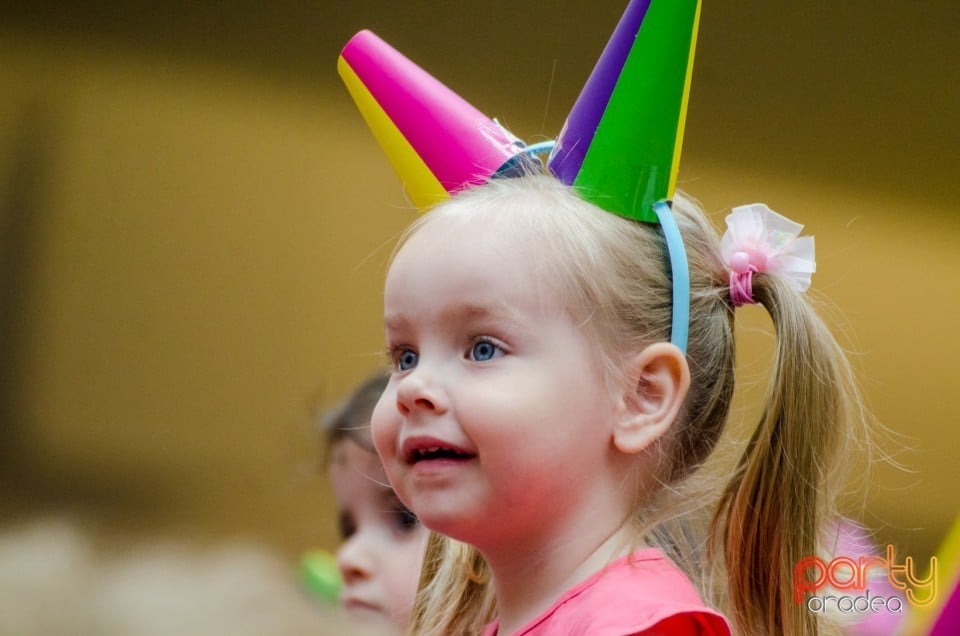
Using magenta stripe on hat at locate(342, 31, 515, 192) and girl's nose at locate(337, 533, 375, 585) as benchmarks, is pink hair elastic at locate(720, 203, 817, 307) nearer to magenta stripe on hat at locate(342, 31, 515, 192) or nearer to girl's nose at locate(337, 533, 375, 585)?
Result: magenta stripe on hat at locate(342, 31, 515, 192)

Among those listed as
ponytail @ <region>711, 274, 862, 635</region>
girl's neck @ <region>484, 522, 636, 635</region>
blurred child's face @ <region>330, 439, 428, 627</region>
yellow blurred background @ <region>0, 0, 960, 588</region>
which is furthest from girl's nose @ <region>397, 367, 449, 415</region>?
yellow blurred background @ <region>0, 0, 960, 588</region>

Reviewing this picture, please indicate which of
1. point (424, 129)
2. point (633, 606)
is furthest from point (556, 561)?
point (424, 129)

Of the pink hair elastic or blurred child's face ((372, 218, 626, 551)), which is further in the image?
the pink hair elastic

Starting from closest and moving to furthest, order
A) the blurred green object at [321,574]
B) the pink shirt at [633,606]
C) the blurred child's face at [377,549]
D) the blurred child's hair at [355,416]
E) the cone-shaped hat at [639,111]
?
the pink shirt at [633,606]
the cone-shaped hat at [639,111]
the blurred child's face at [377,549]
the blurred child's hair at [355,416]
the blurred green object at [321,574]

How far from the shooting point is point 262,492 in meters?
1.88

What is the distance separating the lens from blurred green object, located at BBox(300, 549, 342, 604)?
1588 mm

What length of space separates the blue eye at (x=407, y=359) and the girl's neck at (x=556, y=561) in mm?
116

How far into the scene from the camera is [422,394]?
662 mm

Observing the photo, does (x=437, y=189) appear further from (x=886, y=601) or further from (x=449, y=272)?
(x=886, y=601)

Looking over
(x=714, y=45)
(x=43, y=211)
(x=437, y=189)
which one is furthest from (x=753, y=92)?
(x=437, y=189)

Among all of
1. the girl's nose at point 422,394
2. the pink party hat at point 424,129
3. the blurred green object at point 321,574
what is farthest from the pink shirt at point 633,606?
the blurred green object at point 321,574

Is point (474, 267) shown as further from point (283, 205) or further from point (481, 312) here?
point (283, 205)

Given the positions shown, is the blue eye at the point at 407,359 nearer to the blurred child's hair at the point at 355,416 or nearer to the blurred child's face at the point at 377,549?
the blurred child's face at the point at 377,549

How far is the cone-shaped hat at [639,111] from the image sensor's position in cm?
73
